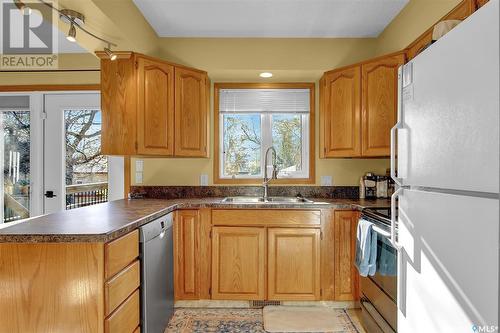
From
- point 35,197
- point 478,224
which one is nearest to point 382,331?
point 478,224

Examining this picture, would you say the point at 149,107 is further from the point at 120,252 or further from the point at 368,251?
the point at 368,251

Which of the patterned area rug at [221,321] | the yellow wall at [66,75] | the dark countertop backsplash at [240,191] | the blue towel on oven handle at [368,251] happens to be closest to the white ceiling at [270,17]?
the yellow wall at [66,75]

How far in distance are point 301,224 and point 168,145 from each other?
1352 millimetres

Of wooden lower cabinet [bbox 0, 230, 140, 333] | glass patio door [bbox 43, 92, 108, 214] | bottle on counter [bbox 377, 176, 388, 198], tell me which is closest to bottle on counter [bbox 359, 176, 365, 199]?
bottle on counter [bbox 377, 176, 388, 198]

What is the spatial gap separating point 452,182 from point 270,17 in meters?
2.12

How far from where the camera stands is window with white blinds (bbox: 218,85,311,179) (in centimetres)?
316

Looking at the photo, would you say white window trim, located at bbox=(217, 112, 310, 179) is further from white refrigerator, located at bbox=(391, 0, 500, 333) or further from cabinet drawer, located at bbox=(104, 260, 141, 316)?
white refrigerator, located at bbox=(391, 0, 500, 333)

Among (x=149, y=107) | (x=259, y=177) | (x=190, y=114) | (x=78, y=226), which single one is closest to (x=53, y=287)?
(x=78, y=226)

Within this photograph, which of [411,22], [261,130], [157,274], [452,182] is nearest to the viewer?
[452,182]

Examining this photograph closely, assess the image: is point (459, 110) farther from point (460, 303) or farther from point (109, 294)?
point (109, 294)

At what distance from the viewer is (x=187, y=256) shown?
2549 millimetres

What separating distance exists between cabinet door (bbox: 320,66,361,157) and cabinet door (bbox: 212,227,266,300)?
3.40ft

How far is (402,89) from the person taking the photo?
1.43 meters

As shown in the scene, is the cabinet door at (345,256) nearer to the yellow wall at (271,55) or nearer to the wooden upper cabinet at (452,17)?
the yellow wall at (271,55)
